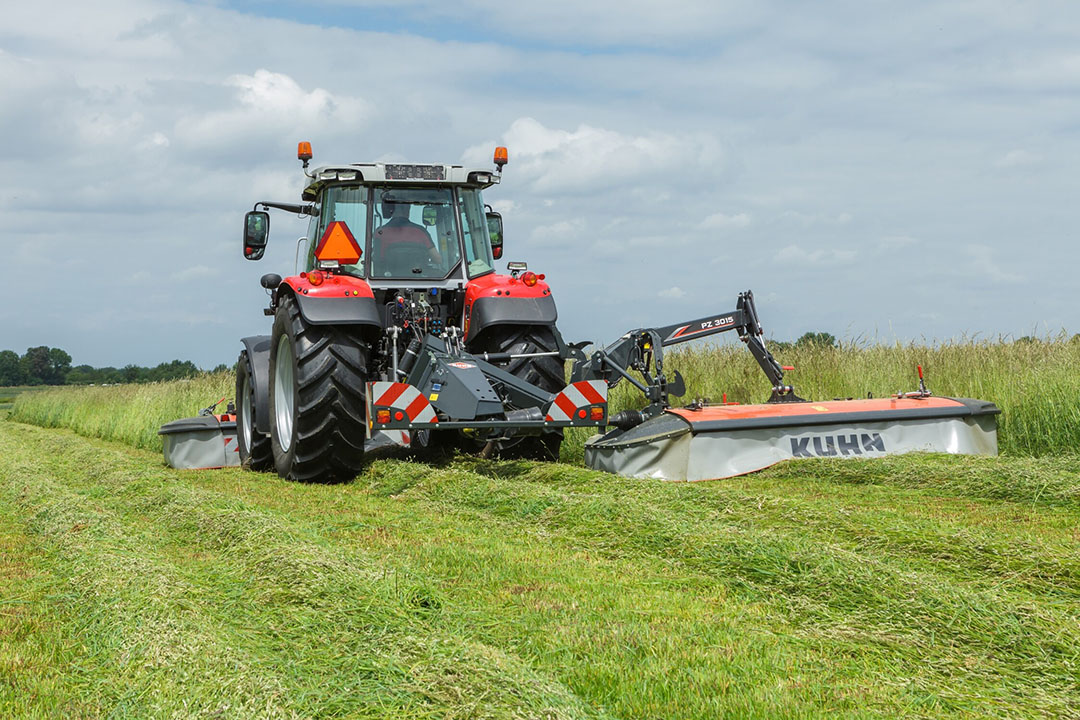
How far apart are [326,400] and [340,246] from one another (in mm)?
1424

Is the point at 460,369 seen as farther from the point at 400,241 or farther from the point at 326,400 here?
the point at 400,241

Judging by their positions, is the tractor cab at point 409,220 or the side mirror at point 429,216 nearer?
the tractor cab at point 409,220

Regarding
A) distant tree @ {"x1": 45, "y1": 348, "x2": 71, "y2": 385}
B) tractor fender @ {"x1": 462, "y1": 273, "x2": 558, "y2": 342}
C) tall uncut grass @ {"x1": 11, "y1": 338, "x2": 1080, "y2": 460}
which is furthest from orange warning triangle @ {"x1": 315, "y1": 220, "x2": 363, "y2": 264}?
distant tree @ {"x1": 45, "y1": 348, "x2": 71, "y2": 385}

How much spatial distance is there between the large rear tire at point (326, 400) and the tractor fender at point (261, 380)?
1.37 metres

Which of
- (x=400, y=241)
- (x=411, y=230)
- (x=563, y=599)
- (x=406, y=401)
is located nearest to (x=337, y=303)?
(x=406, y=401)

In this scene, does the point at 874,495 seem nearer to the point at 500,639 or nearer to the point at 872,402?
the point at 872,402

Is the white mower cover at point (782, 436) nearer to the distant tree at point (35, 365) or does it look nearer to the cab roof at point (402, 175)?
the cab roof at point (402, 175)

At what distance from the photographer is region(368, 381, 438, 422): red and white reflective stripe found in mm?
6832

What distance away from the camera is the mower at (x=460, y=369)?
7.02 meters

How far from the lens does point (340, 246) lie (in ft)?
26.8

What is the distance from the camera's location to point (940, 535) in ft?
14.9

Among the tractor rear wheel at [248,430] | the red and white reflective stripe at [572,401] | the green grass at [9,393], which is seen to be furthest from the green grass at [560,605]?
the green grass at [9,393]

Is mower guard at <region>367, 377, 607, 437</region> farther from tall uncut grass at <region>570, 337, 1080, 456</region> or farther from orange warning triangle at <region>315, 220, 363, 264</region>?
tall uncut grass at <region>570, 337, 1080, 456</region>

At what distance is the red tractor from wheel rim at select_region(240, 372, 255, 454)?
227mm
